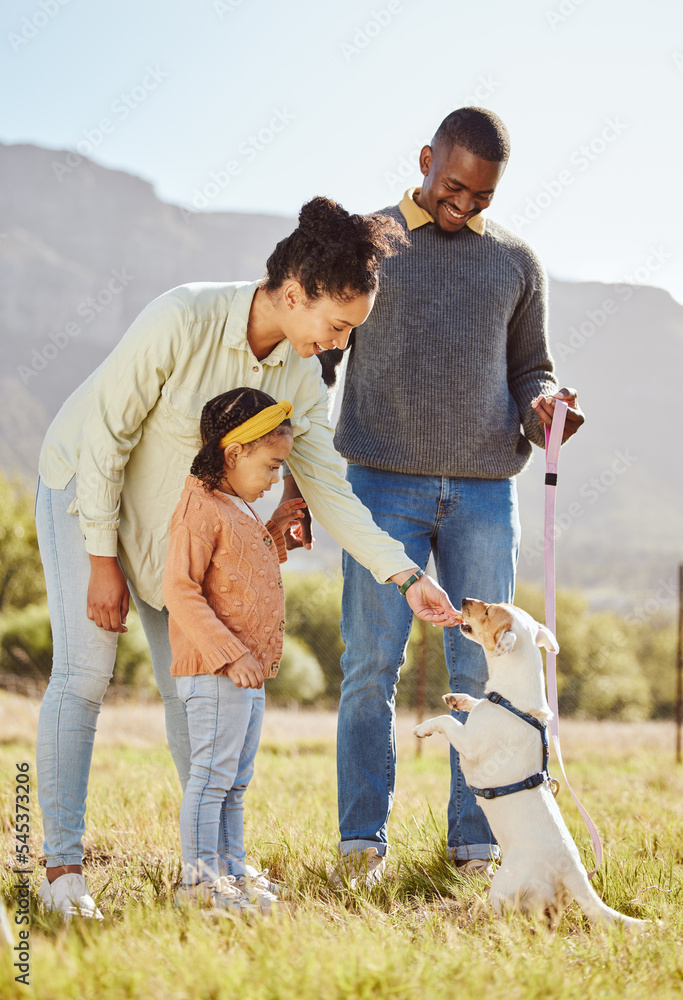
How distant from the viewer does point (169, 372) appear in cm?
258

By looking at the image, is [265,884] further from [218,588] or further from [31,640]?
[31,640]

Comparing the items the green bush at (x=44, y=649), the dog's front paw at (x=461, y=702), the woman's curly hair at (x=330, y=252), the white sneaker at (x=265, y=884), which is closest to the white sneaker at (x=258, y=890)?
the white sneaker at (x=265, y=884)

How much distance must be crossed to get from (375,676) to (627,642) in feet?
122

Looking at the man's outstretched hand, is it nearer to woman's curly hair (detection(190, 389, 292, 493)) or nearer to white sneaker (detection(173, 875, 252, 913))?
woman's curly hair (detection(190, 389, 292, 493))

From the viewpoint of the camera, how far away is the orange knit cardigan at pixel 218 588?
2.43m

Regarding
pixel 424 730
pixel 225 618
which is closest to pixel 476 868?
pixel 424 730

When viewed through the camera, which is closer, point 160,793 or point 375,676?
point 375,676

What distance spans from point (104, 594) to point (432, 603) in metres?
1.00

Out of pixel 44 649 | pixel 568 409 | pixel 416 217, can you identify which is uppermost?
pixel 416 217

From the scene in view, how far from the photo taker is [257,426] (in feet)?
8.20

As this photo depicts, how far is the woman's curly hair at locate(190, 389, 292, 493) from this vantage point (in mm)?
2512

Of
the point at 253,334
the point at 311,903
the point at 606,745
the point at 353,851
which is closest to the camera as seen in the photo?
the point at 311,903

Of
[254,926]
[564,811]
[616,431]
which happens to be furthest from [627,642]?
[616,431]

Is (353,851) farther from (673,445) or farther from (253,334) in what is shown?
(673,445)
